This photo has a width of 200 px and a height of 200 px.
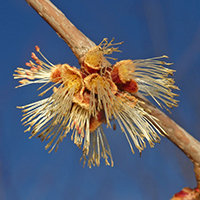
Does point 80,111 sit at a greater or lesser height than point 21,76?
lesser

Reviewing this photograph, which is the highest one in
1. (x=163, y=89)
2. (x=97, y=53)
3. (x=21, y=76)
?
(x=21, y=76)

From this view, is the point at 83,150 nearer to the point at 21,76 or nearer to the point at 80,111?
the point at 80,111

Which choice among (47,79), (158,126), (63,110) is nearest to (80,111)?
(63,110)

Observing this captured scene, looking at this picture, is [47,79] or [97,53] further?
[47,79]

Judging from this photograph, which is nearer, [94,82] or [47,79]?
[94,82]

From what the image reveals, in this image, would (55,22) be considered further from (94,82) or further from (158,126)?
(158,126)

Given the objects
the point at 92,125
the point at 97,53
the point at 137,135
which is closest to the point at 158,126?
the point at 137,135

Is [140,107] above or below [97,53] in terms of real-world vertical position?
below
